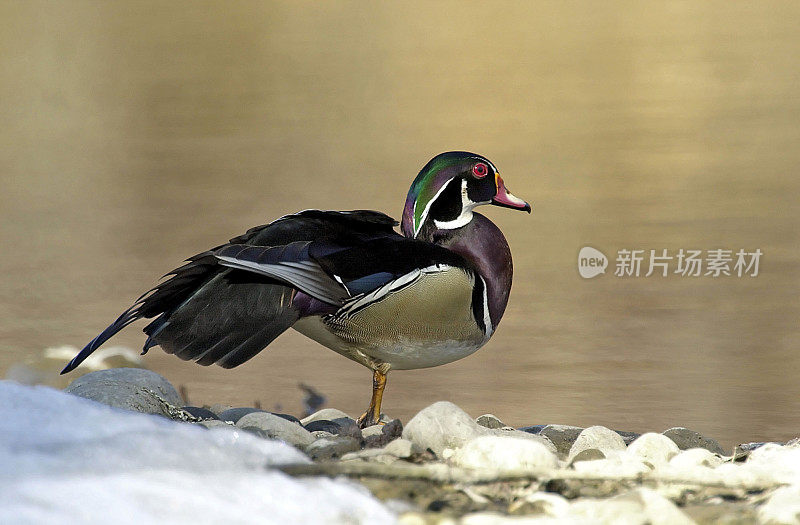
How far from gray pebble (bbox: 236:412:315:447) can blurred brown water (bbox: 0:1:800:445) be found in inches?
53.9

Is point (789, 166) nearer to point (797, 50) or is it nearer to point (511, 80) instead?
point (511, 80)

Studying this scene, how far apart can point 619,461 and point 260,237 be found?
1527mm

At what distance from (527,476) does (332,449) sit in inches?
24.3

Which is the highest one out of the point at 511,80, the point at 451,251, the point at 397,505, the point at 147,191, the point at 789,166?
the point at 511,80

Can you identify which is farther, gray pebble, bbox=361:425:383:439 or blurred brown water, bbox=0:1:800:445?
blurred brown water, bbox=0:1:800:445

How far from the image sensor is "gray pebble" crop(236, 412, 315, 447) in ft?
11.6

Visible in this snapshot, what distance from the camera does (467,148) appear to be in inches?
396

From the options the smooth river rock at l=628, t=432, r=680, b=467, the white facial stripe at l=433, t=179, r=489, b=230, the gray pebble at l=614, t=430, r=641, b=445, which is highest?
the white facial stripe at l=433, t=179, r=489, b=230

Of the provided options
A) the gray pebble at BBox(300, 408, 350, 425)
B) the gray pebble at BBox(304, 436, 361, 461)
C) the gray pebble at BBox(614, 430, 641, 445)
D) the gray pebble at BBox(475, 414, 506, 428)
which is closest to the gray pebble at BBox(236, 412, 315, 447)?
the gray pebble at BBox(304, 436, 361, 461)

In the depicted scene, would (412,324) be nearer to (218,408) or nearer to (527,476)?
(218,408)

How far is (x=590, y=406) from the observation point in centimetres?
501

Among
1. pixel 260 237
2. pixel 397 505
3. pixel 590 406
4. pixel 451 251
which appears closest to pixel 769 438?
pixel 590 406

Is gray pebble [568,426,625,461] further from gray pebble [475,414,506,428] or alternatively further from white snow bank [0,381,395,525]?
white snow bank [0,381,395,525]

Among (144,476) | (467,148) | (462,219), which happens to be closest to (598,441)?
(462,219)
